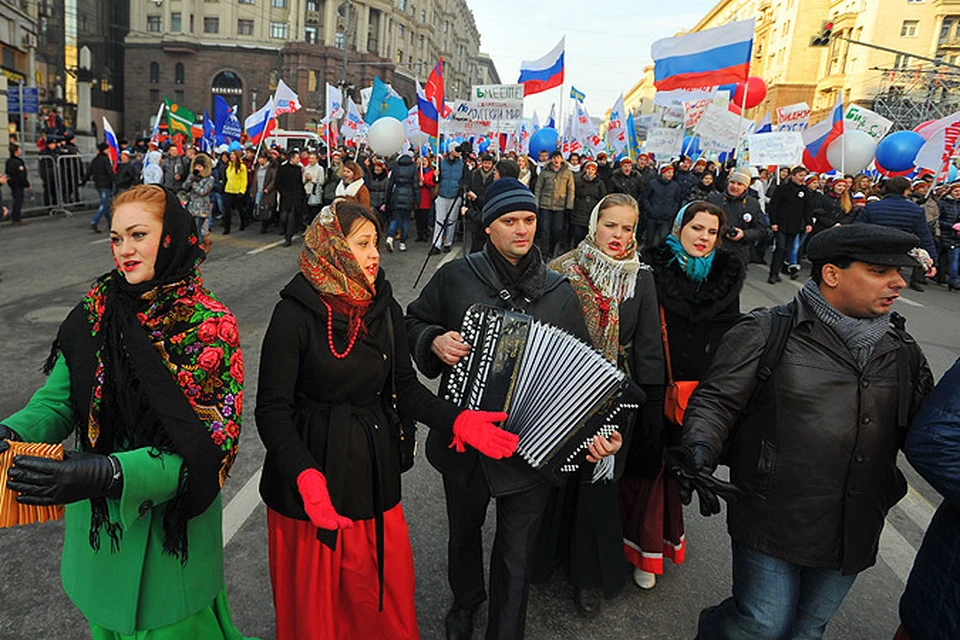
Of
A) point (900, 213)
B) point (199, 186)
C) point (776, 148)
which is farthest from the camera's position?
point (776, 148)

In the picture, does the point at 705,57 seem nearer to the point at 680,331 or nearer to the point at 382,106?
the point at 382,106

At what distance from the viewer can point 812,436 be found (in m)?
2.09

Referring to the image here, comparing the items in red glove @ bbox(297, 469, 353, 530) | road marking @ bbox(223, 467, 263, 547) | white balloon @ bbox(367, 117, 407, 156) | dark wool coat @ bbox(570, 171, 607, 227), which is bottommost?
road marking @ bbox(223, 467, 263, 547)

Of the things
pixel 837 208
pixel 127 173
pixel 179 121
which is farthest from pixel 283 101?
pixel 837 208

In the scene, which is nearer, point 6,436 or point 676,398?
point 6,436

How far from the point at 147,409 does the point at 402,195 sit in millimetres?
11794

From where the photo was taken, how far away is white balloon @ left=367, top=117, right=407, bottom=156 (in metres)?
16.4

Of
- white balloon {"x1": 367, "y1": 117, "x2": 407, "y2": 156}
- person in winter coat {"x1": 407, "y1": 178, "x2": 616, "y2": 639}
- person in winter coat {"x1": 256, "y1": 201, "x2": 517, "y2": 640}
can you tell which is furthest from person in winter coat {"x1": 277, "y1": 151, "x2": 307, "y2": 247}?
person in winter coat {"x1": 256, "y1": 201, "x2": 517, "y2": 640}

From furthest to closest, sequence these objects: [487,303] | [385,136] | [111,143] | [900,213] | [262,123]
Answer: [262,123] → [385,136] → [111,143] → [900,213] → [487,303]

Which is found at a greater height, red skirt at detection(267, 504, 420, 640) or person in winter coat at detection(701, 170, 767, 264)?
person in winter coat at detection(701, 170, 767, 264)

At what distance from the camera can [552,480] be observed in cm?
230

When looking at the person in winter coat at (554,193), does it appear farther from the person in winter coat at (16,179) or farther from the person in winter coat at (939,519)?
the person in winter coat at (939,519)

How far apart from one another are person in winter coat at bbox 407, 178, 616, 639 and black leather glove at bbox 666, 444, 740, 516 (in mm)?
285

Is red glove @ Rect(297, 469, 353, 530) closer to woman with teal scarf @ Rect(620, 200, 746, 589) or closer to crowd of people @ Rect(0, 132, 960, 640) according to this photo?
crowd of people @ Rect(0, 132, 960, 640)
